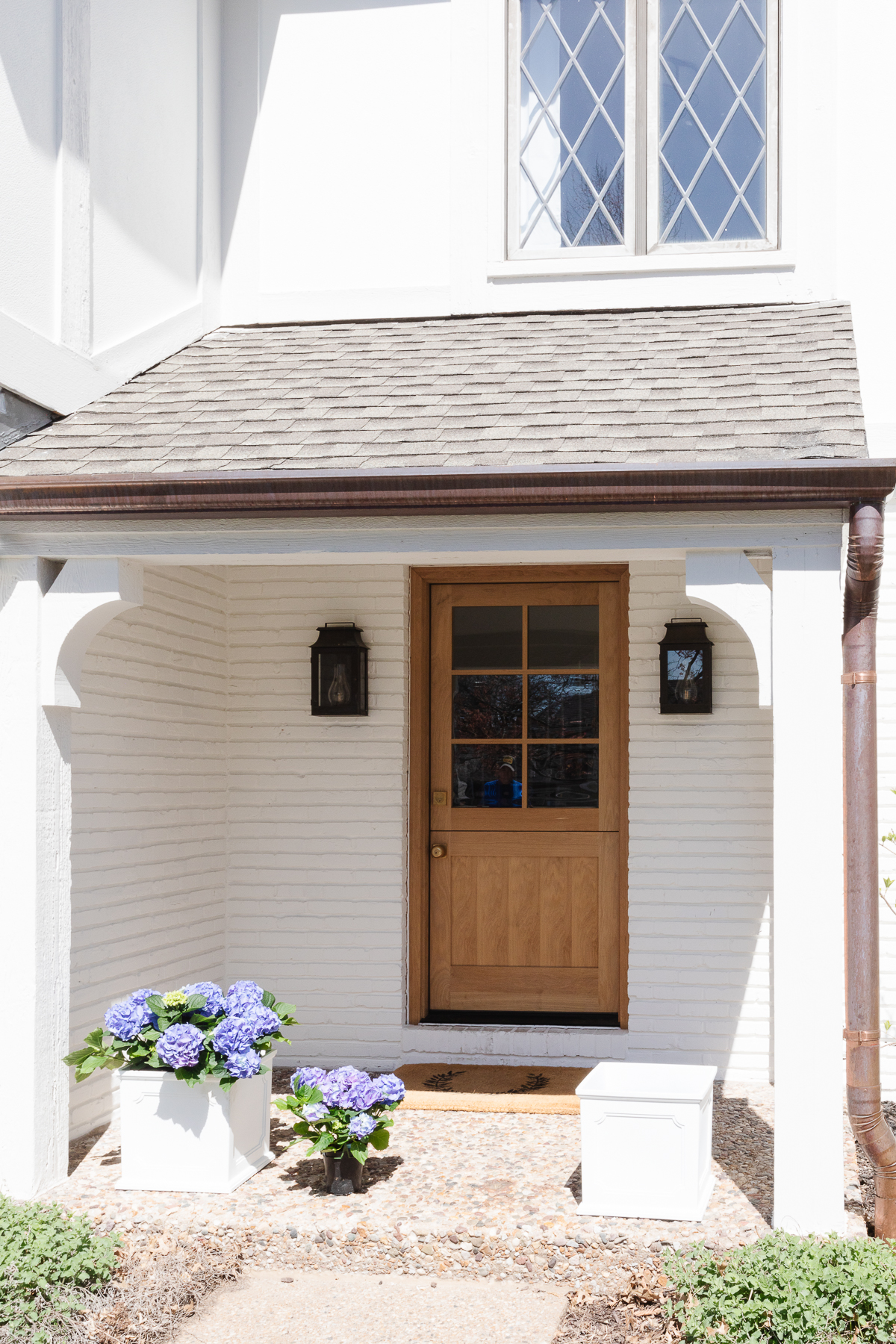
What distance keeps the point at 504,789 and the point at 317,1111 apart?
89.7 inches

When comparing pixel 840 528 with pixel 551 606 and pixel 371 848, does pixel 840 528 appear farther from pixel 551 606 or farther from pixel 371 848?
pixel 371 848

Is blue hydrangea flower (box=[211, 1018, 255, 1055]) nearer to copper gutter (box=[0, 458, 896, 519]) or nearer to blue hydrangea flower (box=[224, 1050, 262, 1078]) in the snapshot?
blue hydrangea flower (box=[224, 1050, 262, 1078])

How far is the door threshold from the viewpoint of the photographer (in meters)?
5.79

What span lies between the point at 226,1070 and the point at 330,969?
5.77 ft

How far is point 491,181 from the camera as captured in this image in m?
5.84

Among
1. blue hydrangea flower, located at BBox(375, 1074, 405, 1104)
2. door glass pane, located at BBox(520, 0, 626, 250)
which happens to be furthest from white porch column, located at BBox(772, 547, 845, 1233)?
door glass pane, located at BBox(520, 0, 626, 250)

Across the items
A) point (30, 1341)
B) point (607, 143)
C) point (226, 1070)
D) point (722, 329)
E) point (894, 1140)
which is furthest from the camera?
point (607, 143)

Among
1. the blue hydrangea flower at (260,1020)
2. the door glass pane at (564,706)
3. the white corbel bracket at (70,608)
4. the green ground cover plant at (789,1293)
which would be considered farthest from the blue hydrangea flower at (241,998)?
the door glass pane at (564,706)

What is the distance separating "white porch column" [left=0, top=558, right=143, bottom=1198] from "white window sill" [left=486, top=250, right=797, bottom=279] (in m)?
2.63

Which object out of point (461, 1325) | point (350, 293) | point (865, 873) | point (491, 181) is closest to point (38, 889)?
point (461, 1325)

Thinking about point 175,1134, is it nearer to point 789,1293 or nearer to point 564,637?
point 789,1293

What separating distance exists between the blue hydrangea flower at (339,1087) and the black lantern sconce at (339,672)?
2.06 m

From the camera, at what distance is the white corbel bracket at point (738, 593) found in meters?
3.81

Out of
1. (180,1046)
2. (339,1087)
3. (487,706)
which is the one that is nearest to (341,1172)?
(339,1087)
